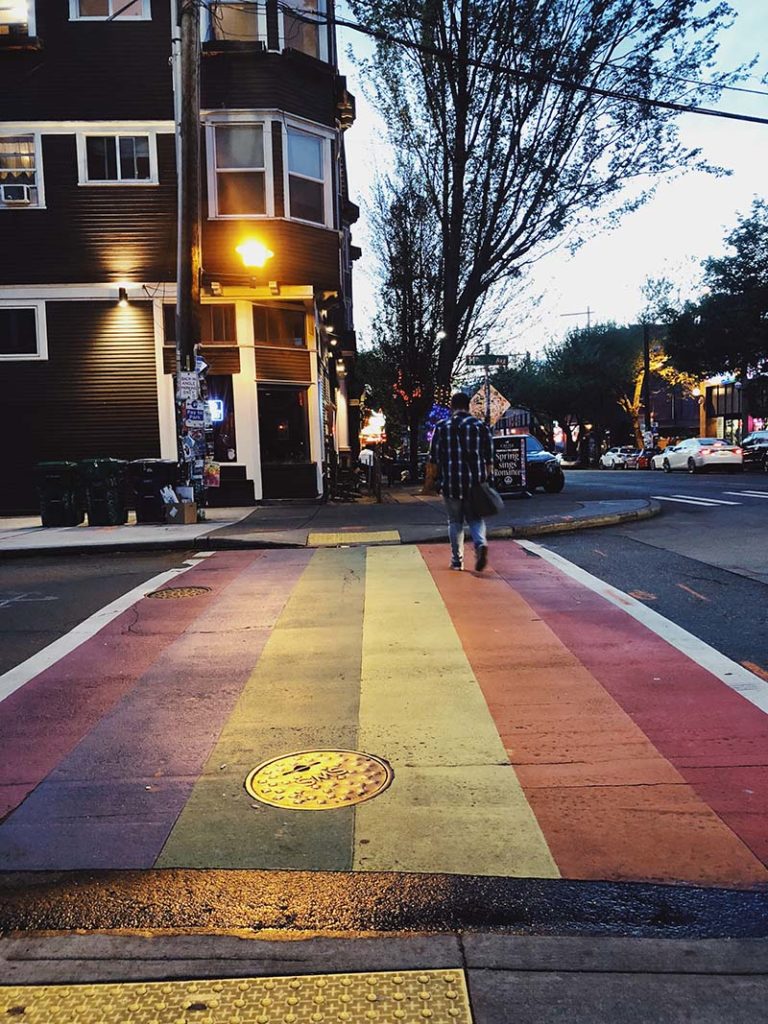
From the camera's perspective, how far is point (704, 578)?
8.29 metres

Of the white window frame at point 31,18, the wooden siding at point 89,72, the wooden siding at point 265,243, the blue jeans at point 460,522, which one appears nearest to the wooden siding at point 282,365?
the wooden siding at point 265,243

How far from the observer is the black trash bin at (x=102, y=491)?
14.6m

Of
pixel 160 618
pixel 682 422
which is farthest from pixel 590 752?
pixel 682 422

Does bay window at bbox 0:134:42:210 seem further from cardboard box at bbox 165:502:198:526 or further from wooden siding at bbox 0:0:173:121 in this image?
cardboard box at bbox 165:502:198:526

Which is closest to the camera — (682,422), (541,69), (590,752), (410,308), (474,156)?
(590,752)

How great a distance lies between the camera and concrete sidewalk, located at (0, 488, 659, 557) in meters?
11.7

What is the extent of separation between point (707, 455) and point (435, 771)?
1349 inches

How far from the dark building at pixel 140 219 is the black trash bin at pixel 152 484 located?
11.7 ft

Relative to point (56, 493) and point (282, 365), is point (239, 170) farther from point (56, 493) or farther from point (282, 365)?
point (56, 493)

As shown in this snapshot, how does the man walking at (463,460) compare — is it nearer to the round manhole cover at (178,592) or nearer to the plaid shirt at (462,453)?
the plaid shirt at (462,453)

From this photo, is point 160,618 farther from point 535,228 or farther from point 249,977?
point 535,228

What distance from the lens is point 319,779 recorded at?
3598 millimetres

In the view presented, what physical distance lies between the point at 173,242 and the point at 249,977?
17.8 m

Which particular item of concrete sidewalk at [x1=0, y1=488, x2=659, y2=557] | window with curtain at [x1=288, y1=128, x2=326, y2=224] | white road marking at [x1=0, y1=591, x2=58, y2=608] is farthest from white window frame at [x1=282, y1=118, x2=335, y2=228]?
white road marking at [x1=0, y1=591, x2=58, y2=608]
